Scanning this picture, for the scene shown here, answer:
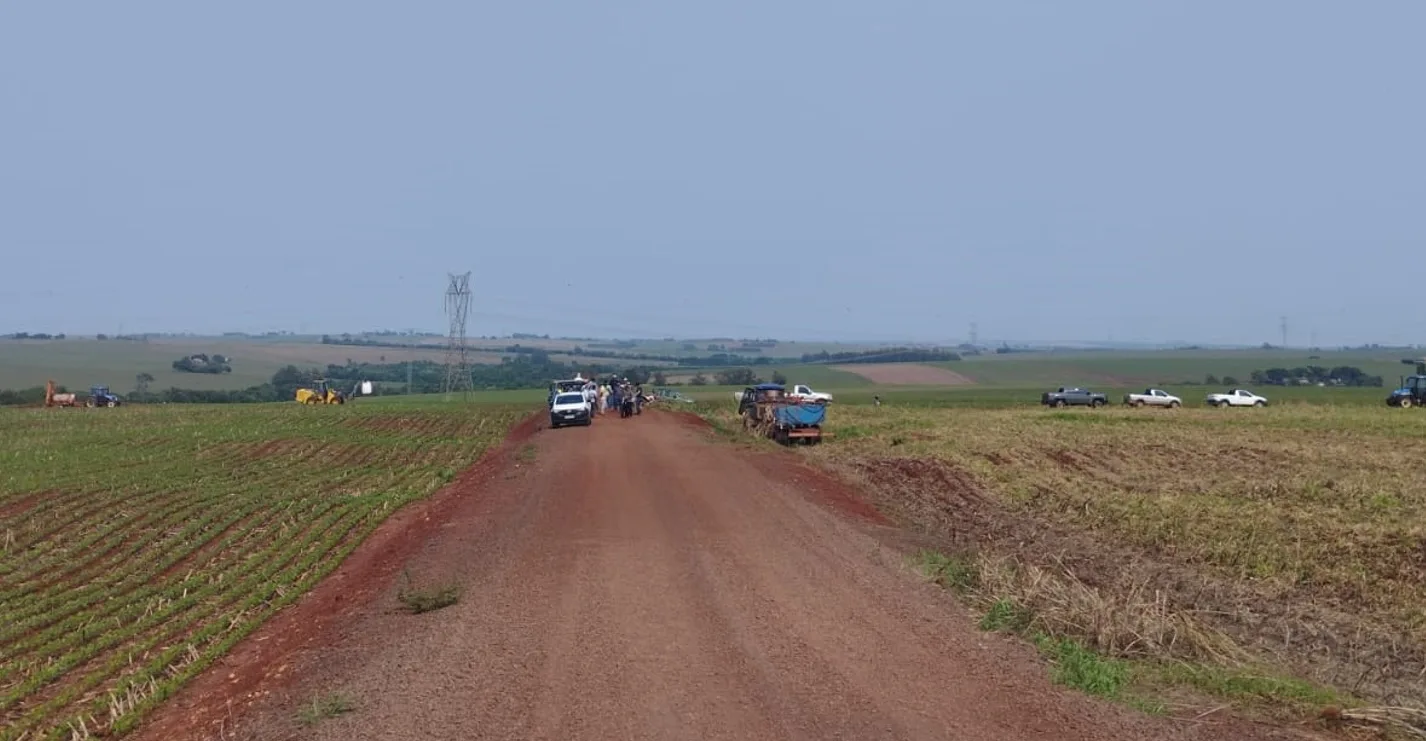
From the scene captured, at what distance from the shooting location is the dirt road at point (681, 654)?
8562mm

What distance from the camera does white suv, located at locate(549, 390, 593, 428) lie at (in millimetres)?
47719

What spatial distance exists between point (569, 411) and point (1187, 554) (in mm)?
33143

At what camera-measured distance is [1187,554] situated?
56.0ft

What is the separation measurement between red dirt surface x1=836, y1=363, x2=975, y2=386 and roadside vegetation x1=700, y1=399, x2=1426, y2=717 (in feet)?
319

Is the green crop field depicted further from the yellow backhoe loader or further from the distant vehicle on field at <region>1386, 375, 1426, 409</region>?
the distant vehicle on field at <region>1386, 375, 1426, 409</region>

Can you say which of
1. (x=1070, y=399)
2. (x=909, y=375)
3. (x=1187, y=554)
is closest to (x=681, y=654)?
(x=1187, y=554)

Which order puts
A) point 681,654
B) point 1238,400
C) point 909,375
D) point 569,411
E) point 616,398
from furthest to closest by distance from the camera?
point 909,375, point 1238,400, point 616,398, point 569,411, point 681,654

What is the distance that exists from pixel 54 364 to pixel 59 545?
130232 mm

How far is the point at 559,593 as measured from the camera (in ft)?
43.7

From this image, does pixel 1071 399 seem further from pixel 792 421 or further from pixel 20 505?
pixel 20 505

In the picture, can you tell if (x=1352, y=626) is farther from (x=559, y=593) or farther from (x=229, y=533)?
(x=229, y=533)

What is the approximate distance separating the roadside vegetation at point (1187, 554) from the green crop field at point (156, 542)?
8461 mm

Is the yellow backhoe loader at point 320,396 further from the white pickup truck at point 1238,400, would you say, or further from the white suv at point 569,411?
the white pickup truck at point 1238,400

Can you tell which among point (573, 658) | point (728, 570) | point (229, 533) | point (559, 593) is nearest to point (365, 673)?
point (573, 658)
